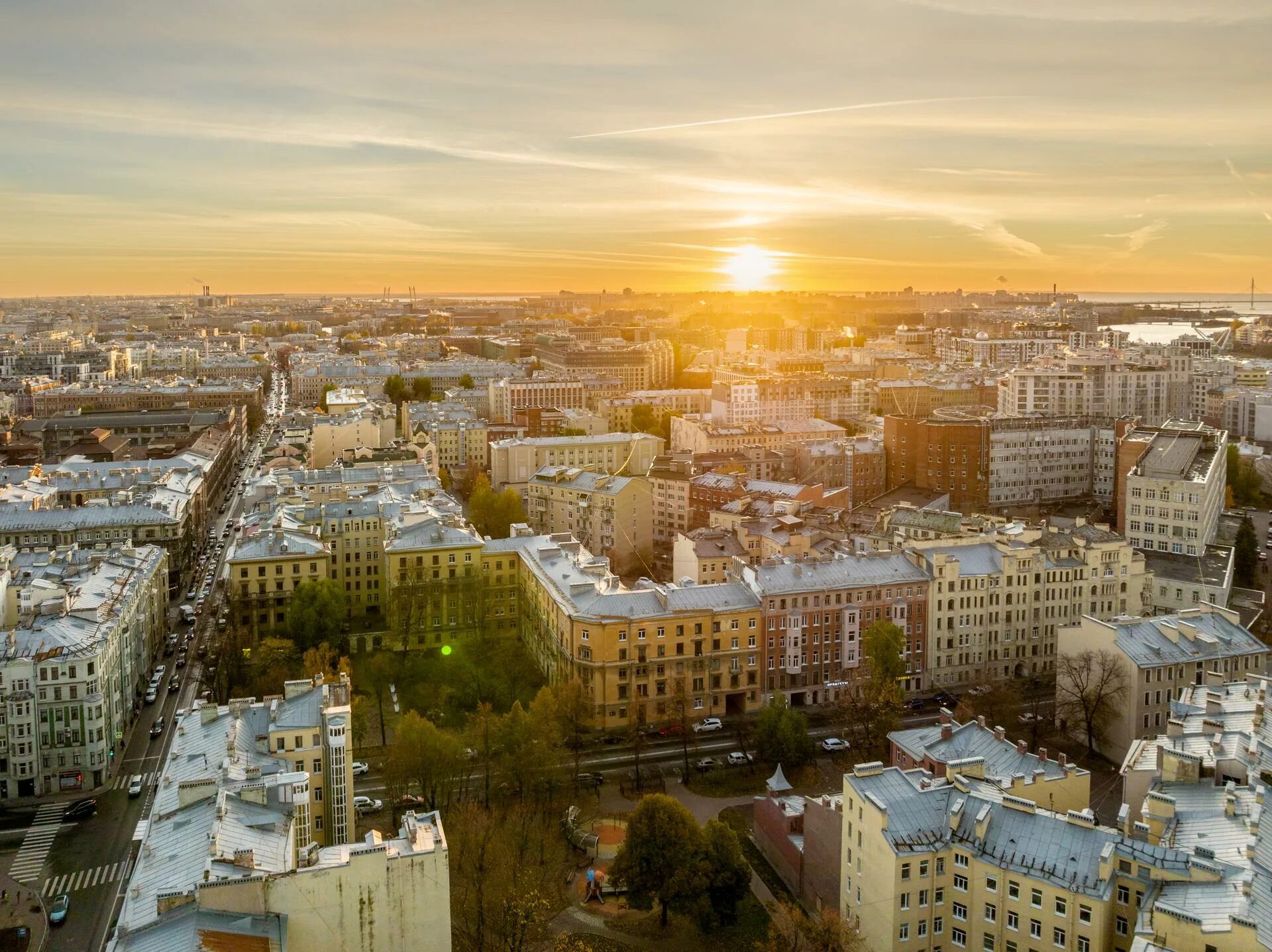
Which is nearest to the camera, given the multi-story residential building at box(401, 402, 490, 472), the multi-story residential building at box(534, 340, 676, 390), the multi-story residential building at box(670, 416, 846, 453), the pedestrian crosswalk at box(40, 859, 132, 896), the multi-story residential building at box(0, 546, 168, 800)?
the pedestrian crosswalk at box(40, 859, 132, 896)

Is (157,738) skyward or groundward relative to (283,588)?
groundward

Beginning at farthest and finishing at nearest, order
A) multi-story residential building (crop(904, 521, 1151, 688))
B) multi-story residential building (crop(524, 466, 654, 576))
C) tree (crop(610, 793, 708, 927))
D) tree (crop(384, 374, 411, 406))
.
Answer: tree (crop(384, 374, 411, 406)) < multi-story residential building (crop(524, 466, 654, 576)) < multi-story residential building (crop(904, 521, 1151, 688)) < tree (crop(610, 793, 708, 927))

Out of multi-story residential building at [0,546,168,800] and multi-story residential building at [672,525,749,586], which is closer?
multi-story residential building at [0,546,168,800]

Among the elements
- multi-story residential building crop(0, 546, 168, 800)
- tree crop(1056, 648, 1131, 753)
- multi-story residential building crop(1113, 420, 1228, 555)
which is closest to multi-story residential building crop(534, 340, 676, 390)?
multi-story residential building crop(1113, 420, 1228, 555)

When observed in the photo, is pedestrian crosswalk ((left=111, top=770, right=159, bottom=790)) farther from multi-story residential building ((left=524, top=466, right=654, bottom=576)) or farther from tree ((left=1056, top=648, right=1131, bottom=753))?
tree ((left=1056, top=648, right=1131, bottom=753))

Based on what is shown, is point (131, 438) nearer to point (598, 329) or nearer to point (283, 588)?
point (283, 588)

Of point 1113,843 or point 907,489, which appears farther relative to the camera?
point 907,489

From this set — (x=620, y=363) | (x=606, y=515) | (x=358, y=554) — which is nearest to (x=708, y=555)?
(x=606, y=515)

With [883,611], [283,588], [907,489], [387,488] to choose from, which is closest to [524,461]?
[387,488]

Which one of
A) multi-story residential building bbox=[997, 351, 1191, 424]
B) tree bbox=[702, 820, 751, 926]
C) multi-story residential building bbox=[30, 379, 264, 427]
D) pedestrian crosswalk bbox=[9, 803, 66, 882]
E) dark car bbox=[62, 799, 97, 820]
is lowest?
pedestrian crosswalk bbox=[9, 803, 66, 882]
